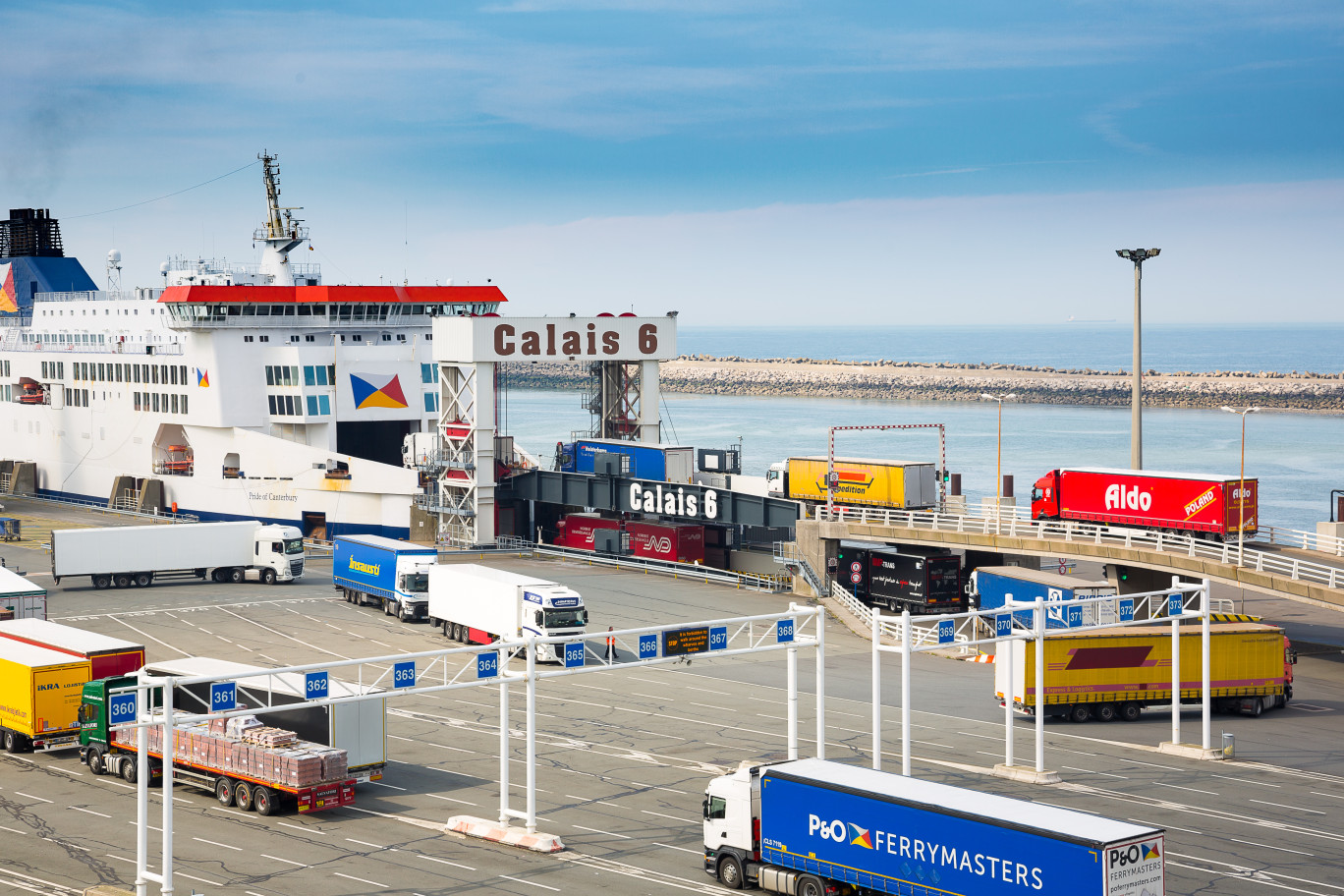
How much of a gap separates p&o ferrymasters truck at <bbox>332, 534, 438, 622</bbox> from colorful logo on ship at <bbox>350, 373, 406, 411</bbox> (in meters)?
22.4

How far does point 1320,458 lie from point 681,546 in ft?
341

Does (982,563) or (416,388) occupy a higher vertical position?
(416,388)

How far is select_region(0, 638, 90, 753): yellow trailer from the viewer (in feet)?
120

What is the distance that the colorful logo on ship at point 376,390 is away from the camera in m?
82.8

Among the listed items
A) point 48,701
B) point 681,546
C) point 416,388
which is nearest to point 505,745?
point 48,701

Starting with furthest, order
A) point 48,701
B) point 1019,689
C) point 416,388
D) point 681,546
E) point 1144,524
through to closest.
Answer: point 416,388 < point 681,546 < point 1144,524 < point 1019,689 < point 48,701

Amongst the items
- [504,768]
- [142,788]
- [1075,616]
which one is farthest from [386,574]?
[142,788]

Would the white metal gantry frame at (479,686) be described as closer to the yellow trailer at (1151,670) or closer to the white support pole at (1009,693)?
the white support pole at (1009,693)

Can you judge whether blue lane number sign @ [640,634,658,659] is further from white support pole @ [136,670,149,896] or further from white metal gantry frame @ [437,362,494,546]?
white metal gantry frame @ [437,362,494,546]

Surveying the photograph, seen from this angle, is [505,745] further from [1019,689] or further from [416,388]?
[416,388]

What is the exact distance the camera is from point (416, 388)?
84500mm

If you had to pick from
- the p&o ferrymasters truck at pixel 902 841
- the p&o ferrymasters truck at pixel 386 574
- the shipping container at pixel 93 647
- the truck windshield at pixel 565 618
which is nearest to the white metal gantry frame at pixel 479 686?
the p&o ferrymasters truck at pixel 902 841

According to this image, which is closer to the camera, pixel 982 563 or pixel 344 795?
pixel 344 795

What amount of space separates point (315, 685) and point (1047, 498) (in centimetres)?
3534
